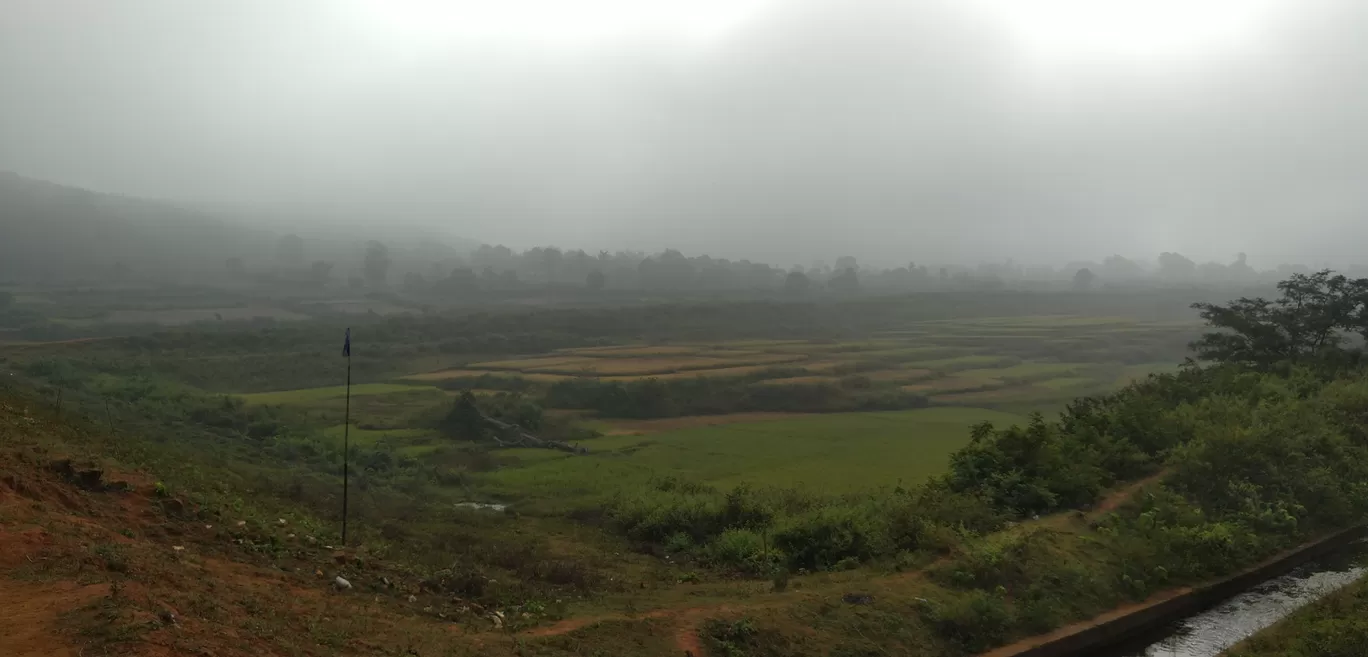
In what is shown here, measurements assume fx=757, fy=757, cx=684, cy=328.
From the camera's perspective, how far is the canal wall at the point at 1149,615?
1116 centimetres

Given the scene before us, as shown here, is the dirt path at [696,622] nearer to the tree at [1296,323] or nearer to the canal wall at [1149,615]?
the canal wall at [1149,615]

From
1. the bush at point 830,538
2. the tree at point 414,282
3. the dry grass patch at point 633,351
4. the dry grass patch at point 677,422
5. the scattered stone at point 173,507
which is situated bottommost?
the dry grass patch at point 677,422

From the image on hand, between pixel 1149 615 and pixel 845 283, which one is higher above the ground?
pixel 845 283

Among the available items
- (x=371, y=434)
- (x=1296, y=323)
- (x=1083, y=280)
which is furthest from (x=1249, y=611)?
(x=1083, y=280)

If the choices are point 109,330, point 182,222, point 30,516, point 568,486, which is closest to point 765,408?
point 568,486

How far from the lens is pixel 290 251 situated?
287ft

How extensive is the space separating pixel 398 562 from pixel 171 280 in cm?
7205

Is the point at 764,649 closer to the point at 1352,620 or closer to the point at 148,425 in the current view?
the point at 1352,620

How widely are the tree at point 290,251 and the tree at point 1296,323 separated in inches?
3306

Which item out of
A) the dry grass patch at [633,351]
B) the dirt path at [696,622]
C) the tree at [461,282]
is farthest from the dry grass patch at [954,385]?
the tree at [461,282]

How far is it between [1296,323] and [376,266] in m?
85.0

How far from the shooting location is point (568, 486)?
73.6 ft

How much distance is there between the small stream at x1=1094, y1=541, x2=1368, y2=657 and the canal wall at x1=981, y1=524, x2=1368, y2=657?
116 mm

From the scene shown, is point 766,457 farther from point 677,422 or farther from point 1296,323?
point 1296,323
